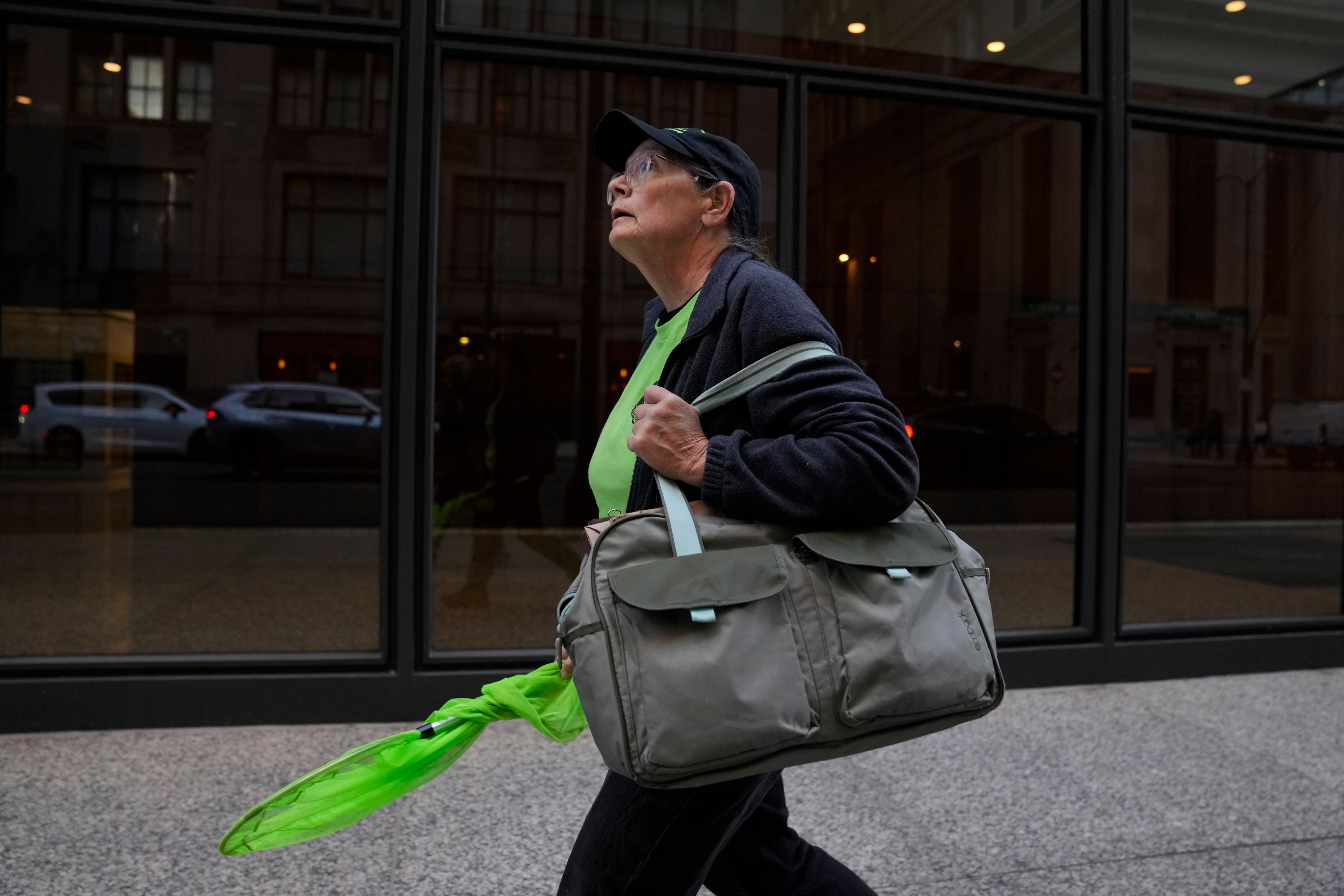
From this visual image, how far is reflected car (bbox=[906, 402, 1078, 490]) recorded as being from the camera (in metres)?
6.36

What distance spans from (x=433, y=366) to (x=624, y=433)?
298 cm

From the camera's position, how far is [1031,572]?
6.80m

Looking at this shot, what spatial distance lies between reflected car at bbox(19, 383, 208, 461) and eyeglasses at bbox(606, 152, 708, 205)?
6.11 meters

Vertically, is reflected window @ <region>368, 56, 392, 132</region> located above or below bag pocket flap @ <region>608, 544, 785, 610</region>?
above

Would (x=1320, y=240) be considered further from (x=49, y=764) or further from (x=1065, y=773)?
(x=49, y=764)

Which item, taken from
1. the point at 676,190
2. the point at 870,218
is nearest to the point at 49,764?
the point at 676,190

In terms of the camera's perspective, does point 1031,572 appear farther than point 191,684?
Yes

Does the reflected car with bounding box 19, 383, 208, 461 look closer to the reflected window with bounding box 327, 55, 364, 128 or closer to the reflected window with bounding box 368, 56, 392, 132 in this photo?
the reflected window with bounding box 327, 55, 364, 128

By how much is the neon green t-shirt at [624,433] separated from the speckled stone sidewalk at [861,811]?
166cm

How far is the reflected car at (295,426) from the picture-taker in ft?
23.1

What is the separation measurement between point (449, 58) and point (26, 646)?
12.4ft

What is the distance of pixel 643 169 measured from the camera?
1.91 metres

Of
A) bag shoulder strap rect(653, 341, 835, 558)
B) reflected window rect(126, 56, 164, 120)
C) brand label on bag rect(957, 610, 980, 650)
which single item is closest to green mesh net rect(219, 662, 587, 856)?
bag shoulder strap rect(653, 341, 835, 558)

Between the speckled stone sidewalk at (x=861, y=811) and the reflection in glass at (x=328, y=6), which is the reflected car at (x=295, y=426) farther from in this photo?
the speckled stone sidewalk at (x=861, y=811)
